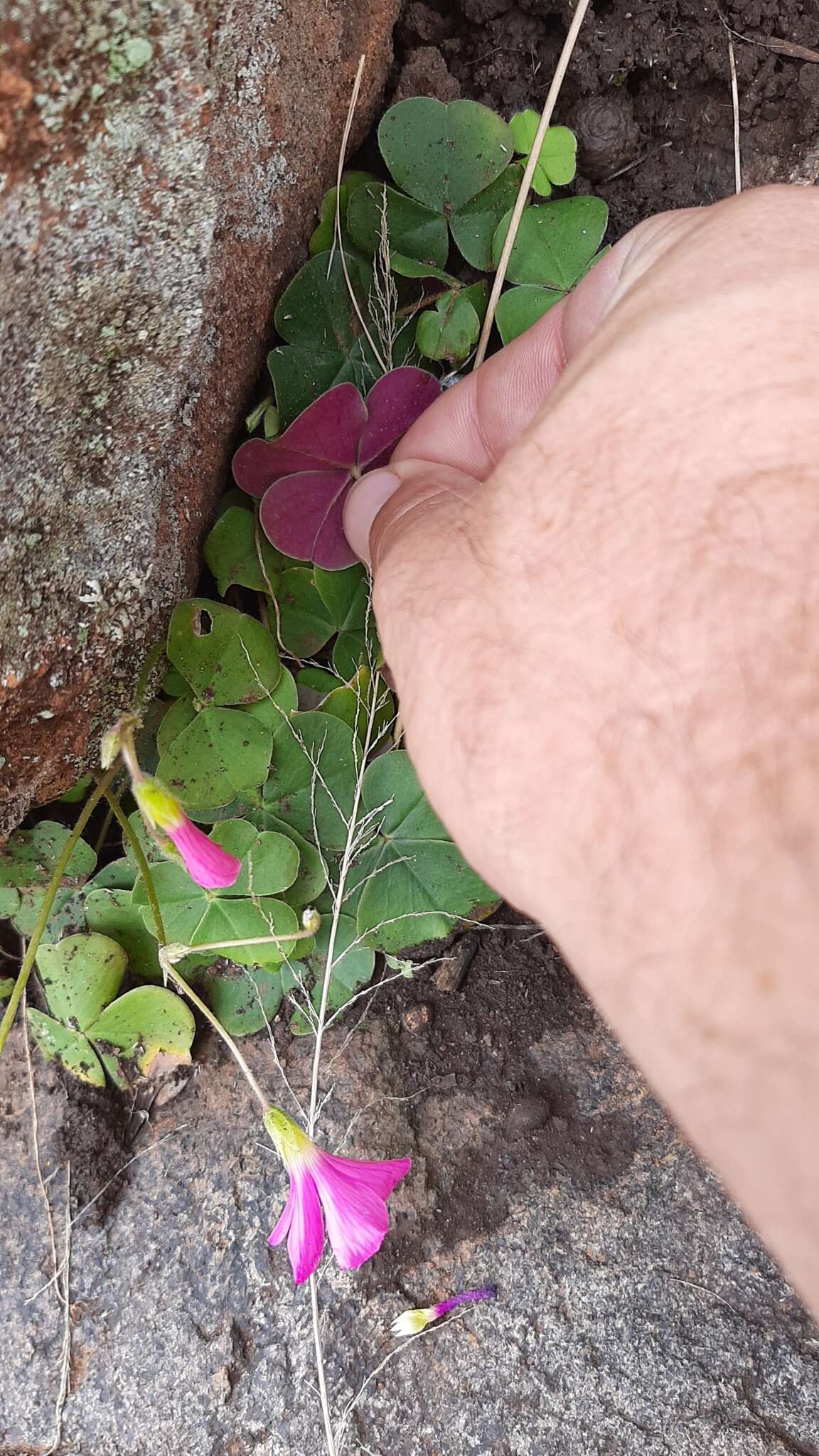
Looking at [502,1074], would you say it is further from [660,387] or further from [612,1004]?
[660,387]

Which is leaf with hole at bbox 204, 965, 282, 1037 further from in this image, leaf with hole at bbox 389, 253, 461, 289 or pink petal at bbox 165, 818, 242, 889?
leaf with hole at bbox 389, 253, 461, 289

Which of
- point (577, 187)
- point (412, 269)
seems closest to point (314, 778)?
point (412, 269)

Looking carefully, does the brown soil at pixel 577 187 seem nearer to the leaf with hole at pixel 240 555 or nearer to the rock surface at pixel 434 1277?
the rock surface at pixel 434 1277

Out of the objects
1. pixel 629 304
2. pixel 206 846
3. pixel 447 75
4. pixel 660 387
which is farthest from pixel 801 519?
pixel 447 75

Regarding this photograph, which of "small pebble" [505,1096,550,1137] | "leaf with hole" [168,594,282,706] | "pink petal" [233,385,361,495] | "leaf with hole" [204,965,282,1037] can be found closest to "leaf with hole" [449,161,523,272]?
"pink petal" [233,385,361,495]

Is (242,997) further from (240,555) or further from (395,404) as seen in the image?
(395,404)

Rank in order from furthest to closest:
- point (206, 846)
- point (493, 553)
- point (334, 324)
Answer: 1. point (334, 324)
2. point (206, 846)
3. point (493, 553)
